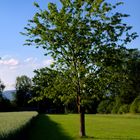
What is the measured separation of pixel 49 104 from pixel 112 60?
114664mm

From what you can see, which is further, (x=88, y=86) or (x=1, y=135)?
(x=88, y=86)

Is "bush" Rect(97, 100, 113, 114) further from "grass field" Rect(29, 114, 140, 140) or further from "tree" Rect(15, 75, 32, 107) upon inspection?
"grass field" Rect(29, 114, 140, 140)

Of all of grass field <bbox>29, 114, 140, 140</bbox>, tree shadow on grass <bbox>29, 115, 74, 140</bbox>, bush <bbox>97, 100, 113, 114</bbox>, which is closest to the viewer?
tree shadow on grass <bbox>29, 115, 74, 140</bbox>

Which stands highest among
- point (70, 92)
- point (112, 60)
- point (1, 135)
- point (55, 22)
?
point (55, 22)

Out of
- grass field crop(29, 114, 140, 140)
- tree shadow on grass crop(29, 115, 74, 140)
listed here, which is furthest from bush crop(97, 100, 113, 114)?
tree shadow on grass crop(29, 115, 74, 140)

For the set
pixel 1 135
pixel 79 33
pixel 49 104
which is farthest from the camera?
→ pixel 49 104

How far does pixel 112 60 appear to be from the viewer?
2898 centimetres

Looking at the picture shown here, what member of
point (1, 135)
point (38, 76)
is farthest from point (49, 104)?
point (1, 135)

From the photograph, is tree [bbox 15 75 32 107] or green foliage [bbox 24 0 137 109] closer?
green foliage [bbox 24 0 137 109]

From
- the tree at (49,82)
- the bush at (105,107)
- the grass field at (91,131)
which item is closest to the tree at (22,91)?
the bush at (105,107)

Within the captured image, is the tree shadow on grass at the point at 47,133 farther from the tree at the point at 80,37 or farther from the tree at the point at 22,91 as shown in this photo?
the tree at the point at 22,91

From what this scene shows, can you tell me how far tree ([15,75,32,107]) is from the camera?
5886 inches

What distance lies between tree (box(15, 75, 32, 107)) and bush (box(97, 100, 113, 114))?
34.7m

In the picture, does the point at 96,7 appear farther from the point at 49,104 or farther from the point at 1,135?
the point at 49,104
